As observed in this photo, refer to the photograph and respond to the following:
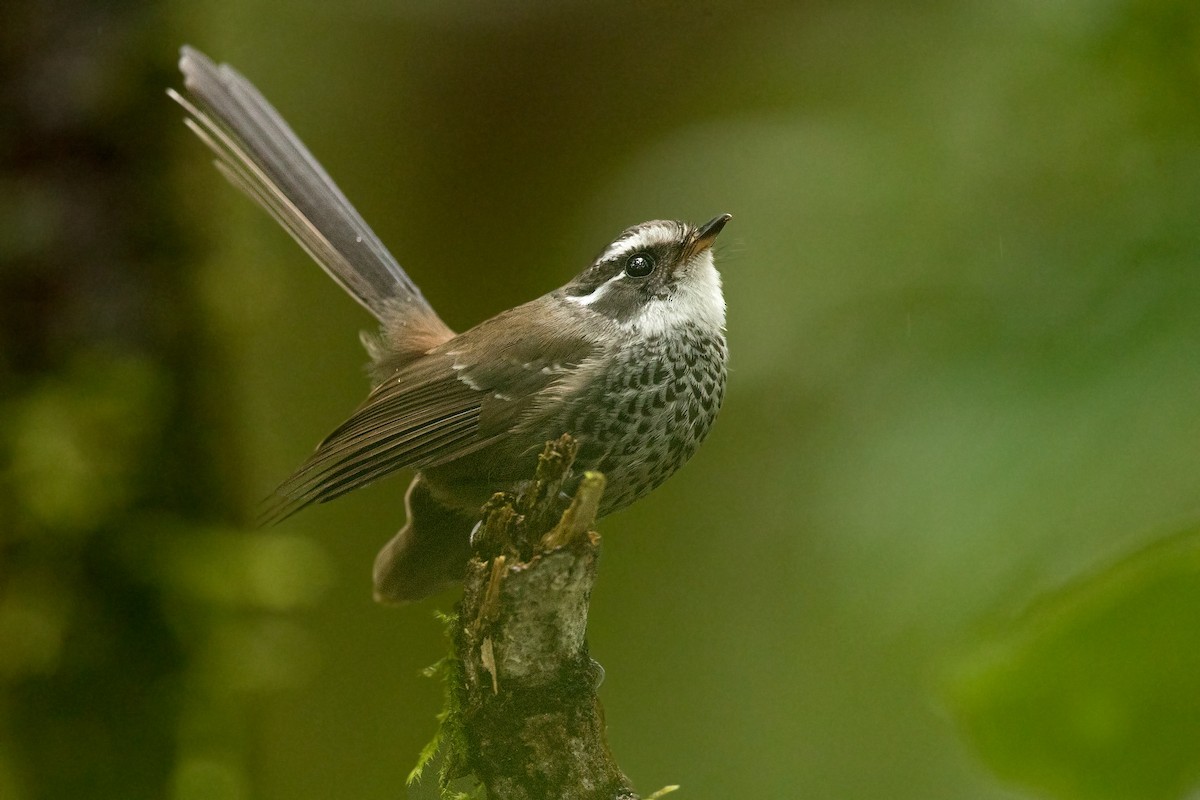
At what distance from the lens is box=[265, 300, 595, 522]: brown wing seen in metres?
2.39

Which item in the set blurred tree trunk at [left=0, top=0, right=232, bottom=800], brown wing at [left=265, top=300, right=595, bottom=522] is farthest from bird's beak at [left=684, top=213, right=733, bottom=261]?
blurred tree trunk at [left=0, top=0, right=232, bottom=800]

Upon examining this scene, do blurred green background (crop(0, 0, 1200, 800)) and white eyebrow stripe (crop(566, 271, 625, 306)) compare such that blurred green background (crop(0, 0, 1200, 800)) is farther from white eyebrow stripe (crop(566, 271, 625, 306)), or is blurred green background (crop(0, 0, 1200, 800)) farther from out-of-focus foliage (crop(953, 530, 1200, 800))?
white eyebrow stripe (crop(566, 271, 625, 306))

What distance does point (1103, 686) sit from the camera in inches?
38.4

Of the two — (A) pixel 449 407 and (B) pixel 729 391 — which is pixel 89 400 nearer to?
(A) pixel 449 407

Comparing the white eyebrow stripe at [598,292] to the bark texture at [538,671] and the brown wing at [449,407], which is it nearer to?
the brown wing at [449,407]

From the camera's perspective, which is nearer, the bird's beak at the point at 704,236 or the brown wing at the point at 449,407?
the brown wing at the point at 449,407

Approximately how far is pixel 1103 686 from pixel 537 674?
106cm

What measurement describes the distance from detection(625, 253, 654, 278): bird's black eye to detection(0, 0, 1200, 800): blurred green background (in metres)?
0.33

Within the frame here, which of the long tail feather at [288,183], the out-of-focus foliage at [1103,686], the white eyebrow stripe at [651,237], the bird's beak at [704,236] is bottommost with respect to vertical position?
the out-of-focus foliage at [1103,686]

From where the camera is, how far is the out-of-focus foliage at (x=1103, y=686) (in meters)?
0.85

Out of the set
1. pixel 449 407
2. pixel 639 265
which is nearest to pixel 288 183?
pixel 449 407

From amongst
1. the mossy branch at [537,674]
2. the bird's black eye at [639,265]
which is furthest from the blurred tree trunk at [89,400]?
the mossy branch at [537,674]

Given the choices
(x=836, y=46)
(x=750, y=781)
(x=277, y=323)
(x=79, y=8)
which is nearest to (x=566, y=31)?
(x=836, y=46)

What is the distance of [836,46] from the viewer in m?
3.60
